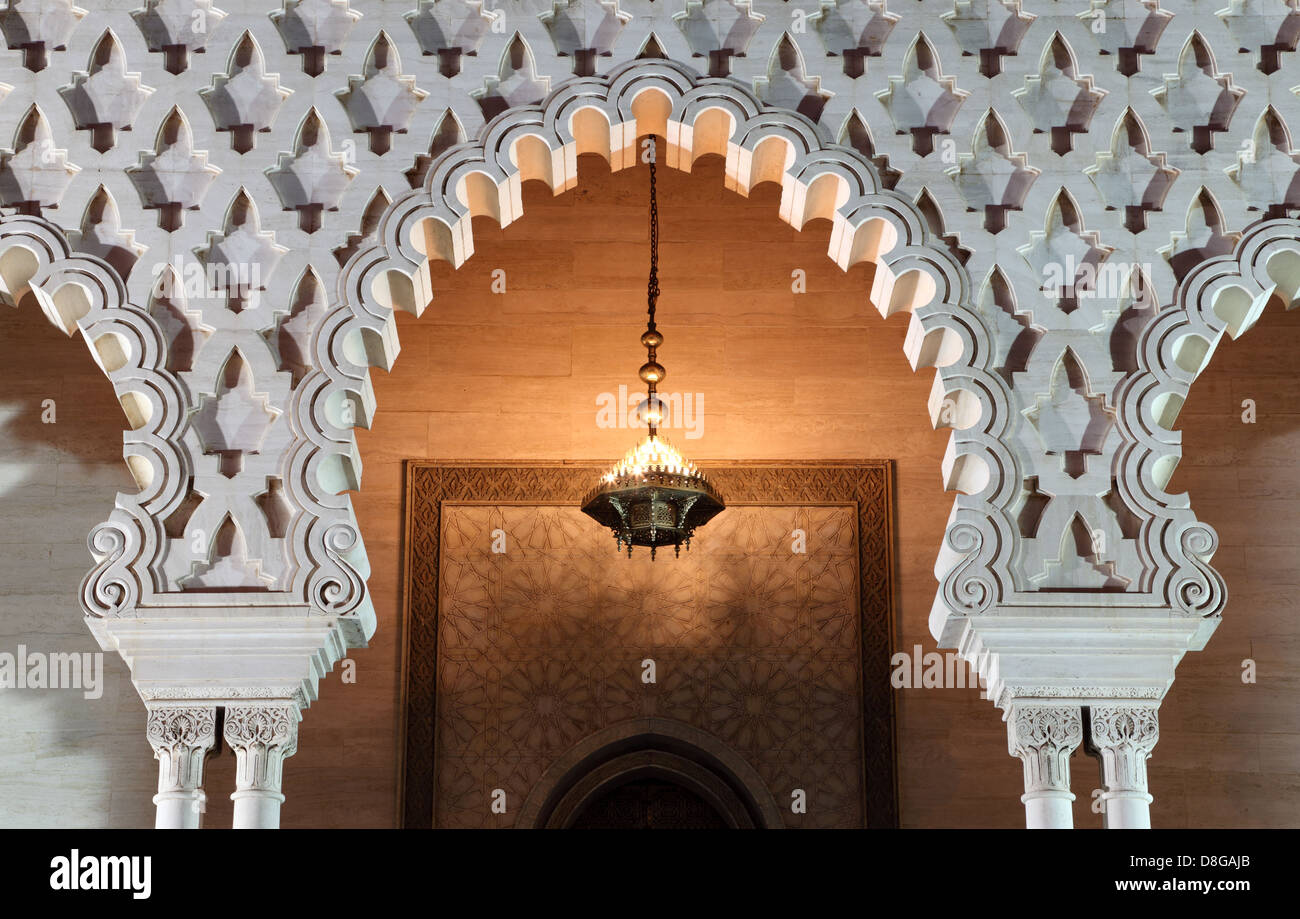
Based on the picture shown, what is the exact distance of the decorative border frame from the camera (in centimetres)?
688

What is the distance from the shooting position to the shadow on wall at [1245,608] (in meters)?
6.76

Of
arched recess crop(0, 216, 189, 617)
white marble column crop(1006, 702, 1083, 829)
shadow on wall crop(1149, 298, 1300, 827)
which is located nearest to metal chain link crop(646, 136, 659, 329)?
shadow on wall crop(1149, 298, 1300, 827)

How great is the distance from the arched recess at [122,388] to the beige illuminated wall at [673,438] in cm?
229

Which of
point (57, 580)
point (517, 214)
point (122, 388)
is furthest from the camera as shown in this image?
point (57, 580)

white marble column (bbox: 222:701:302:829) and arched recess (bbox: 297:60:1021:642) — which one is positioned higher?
arched recess (bbox: 297:60:1021:642)

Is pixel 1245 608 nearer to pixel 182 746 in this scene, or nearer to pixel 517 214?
A: pixel 517 214

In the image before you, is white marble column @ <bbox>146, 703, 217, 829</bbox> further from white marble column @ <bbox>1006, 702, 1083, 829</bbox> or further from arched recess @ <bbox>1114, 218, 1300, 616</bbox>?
arched recess @ <bbox>1114, 218, 1300, 616</bbox>

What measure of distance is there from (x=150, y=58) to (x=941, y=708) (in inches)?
161

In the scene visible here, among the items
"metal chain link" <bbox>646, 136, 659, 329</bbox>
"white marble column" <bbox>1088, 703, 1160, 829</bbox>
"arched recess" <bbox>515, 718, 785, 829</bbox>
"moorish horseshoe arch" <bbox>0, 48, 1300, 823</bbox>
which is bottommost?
"white marble column" <bbox>1088, 703, 1160, 829</bbox>

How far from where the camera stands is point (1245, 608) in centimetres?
694

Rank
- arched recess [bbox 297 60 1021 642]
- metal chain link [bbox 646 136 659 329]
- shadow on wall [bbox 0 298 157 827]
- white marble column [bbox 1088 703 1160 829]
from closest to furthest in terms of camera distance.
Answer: white marble column [bbox 1088 703 1160 829] < arched recess [bbox 297 60 1021 642] < shadow on wall [bbox 0 298 157 827] < metal chain link [bbox 646 136 659 329]

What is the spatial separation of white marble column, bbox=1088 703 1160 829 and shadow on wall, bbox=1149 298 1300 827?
2469mm

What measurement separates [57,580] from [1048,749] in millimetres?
4335

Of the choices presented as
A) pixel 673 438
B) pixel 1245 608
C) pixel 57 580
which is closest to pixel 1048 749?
pixel 1245 608
